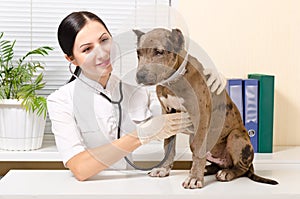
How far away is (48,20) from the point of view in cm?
234

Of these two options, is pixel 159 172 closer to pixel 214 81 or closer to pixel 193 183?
pixel 193 183

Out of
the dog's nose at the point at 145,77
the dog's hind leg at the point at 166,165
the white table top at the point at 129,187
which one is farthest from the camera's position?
the dog's hind leg at the point at 166,165

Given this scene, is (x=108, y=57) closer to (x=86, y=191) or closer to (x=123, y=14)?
(x=86, y=191)

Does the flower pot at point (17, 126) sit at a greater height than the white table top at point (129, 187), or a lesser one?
greater

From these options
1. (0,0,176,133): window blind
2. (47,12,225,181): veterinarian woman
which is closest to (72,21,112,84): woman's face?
(47,12,225,181): veterinarian woman

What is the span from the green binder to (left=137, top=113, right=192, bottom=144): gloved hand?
77 cm

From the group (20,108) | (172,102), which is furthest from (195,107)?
(20,108)

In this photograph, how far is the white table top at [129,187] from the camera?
55.2 inches

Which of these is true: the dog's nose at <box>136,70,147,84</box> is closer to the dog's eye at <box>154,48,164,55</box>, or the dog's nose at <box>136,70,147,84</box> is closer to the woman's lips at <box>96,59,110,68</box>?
the dog's eye at <box>154,48,164,55</box>

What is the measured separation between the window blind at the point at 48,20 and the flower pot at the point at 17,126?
0.97ft

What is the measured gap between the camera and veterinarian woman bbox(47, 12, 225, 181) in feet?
4.75

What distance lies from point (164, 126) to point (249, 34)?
101cm

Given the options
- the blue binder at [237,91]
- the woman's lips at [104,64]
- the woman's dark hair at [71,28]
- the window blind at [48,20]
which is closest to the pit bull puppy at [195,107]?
the woman's lips at [104,64]

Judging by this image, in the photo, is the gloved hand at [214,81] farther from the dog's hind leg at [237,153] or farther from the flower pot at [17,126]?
the flower pot at [17,126]
